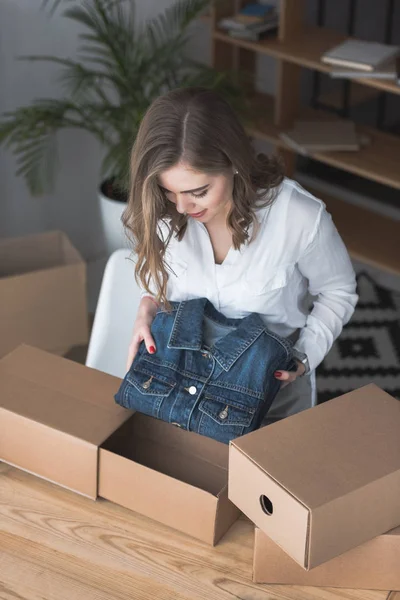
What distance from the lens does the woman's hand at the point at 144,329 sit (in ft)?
5.47

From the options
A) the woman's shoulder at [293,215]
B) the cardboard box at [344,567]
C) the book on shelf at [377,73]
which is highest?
the woman's shoulder at [293,215]

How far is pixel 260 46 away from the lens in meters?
3.29

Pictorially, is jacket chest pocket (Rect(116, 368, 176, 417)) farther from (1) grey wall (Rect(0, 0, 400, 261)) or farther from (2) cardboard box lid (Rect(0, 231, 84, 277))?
(1) grey wall (Rect(0, 0, 400, 261))

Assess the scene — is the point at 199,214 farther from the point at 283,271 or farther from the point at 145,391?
the point at 145,391

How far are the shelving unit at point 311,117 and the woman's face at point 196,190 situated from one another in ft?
5.03

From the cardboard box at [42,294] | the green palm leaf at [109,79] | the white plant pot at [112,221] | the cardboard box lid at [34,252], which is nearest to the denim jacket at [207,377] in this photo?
the cardboard box at [42,294]

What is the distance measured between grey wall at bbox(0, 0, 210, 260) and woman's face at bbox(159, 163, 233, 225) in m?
1.58

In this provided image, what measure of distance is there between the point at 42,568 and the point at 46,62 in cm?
212

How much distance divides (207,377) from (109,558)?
1.15 feet

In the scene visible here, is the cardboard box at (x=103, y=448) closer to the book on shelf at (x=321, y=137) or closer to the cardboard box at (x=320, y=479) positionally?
the cardboard box at (x=320, y=479)

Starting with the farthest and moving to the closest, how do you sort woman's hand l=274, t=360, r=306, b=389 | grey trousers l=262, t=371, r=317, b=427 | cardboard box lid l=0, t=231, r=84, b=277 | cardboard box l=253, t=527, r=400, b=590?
cardboard box lid l=0, t=231, r=84, b=277, grey trousers l=262, t=371, r=317, b=427, woman's hand l=274, t=360, r=306, b=389, cardboard box l=253, t=527, r=400, b=590

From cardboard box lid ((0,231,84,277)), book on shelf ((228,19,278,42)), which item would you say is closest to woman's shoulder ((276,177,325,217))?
cardboard box lid ((0,231,84,277))

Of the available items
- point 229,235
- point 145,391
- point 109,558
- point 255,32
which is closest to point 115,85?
point 255,32

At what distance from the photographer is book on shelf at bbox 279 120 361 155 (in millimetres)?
3283
